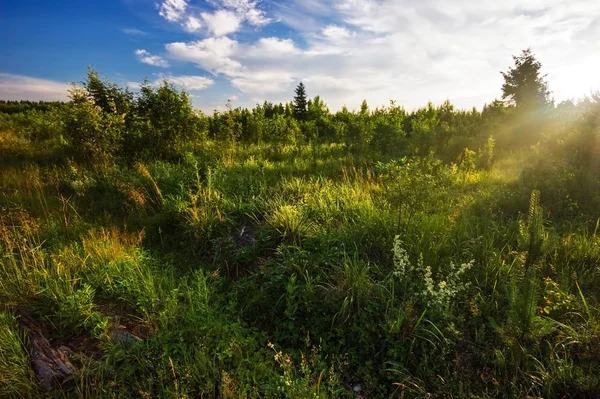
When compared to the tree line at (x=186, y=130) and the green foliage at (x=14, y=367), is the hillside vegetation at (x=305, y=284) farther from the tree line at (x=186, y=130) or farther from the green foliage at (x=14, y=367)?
the tree line at (x=186, y=130)

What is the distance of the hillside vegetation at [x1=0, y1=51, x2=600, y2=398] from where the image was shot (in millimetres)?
2598

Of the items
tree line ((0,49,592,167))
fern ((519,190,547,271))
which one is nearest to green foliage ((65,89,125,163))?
tree line ((0,49,592,167))

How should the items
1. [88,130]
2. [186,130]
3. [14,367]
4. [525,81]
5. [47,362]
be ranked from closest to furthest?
1. [14,367]
2. [47,362]
3. [88,130]
4. [186,130]
5. [525,81]

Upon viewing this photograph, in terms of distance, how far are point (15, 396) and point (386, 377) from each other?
3.12 m

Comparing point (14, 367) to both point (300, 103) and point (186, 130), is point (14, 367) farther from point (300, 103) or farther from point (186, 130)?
point (300, 103)

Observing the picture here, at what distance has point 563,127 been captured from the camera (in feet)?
27.9

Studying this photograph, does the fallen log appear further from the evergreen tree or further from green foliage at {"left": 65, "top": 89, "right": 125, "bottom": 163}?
the evergreen tree

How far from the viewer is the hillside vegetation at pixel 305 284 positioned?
260 cm

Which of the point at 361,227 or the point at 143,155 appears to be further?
the point at 143,155

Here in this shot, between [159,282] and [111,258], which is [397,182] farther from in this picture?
[111,258]

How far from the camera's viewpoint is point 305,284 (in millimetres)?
3629

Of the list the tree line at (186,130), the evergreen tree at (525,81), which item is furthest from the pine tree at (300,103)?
the evergreen tree at (525,81)

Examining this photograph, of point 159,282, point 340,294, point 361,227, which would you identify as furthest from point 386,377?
point 159,282

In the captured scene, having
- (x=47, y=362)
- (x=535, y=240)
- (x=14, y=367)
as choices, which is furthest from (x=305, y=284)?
(x=535, y=240)
